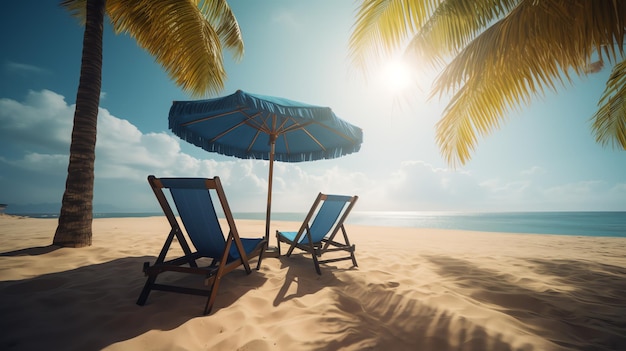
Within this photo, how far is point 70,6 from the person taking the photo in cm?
547

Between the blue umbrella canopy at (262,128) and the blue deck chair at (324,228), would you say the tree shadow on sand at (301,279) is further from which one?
the blue umbrella canopy at (262,128)

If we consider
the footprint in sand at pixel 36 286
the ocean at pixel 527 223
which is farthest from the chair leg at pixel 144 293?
the ocean at pixel 527 223

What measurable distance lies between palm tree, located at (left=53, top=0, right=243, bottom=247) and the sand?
2.42 feet

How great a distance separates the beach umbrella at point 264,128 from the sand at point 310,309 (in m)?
1.43

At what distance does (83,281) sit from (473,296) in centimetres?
415

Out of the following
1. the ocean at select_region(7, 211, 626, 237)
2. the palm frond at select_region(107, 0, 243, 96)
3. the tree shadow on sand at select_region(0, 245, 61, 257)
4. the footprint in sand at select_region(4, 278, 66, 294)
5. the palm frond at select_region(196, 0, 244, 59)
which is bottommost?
the ocean at select_region(7, 211, 626, 237)

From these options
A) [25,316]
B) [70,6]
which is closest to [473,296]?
[25,316]

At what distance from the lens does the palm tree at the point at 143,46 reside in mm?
3660

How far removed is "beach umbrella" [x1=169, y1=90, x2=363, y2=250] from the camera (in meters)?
2.79

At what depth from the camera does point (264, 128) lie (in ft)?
13.4

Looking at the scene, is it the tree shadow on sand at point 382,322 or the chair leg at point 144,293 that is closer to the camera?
the tree shadow on sand at point 382,322

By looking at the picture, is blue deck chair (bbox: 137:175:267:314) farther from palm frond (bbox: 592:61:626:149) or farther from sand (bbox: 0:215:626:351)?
palm frond (bbox: 592:61:626:149)

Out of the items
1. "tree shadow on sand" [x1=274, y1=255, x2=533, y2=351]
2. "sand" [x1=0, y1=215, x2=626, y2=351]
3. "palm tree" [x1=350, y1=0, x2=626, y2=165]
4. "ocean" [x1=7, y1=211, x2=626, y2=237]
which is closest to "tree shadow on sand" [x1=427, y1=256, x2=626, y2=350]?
"sand" [x1=0, y1=215, x2=626, y2=351]

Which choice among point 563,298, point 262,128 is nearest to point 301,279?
point 262,128
